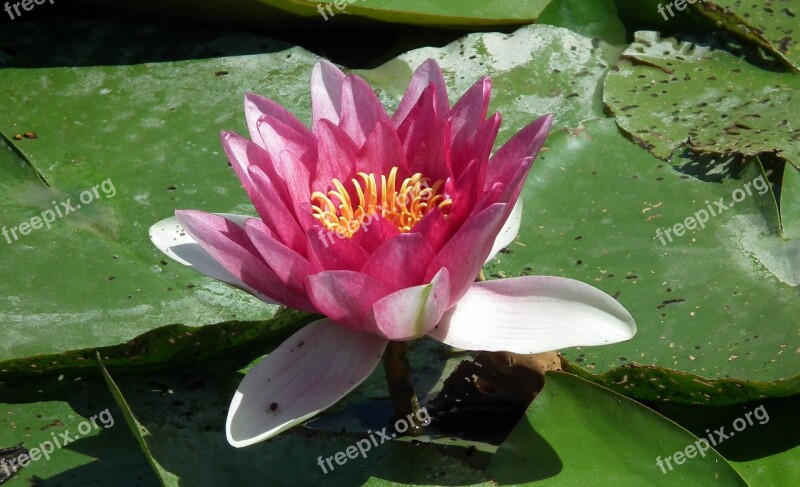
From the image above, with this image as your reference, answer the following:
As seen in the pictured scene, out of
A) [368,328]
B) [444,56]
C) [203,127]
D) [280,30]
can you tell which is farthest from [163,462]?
[280,30]

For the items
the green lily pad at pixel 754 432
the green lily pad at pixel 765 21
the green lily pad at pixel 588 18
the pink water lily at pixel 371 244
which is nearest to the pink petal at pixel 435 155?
the pink water lily at pixel 371 244

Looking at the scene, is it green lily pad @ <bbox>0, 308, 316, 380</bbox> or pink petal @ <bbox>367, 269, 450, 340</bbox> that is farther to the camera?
green lily pad @ <bbox>0, 308, 316, 380</bbox>

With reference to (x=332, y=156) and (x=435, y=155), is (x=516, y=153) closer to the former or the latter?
(x=435, y=155)

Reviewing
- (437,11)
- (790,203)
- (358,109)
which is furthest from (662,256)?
(437,11)

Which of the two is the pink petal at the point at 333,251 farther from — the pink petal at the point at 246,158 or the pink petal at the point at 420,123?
the pink petal at the point at 420,123

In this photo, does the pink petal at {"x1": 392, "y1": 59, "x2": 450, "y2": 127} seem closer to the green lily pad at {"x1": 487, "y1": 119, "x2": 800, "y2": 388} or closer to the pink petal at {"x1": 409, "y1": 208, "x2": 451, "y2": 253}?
the pink petal at {"x1": 409, "y1": 208, "x2": 451, "y2": 253}

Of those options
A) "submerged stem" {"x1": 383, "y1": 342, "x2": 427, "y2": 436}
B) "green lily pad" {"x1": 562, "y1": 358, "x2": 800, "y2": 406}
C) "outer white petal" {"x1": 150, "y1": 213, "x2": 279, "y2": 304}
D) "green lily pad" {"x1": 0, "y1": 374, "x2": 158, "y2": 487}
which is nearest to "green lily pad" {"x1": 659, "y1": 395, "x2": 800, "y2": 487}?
"green lily pad" {"x1": 562, "y1": 358, "x2": 800, "y2": 406}
